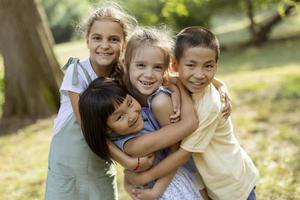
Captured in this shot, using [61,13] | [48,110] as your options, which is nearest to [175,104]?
[48,110]

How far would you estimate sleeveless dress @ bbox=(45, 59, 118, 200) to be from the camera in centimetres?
291

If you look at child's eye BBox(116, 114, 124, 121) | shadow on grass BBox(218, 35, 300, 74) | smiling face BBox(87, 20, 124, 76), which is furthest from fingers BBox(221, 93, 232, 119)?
shadow on grass BBox(218, 35, 300, 74)

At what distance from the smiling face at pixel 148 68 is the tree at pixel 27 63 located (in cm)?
630

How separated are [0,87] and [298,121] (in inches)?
228

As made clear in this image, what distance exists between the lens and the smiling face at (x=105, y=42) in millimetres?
2832

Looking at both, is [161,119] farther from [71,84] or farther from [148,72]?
[71,84]

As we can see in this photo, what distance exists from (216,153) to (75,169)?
2.84 feet

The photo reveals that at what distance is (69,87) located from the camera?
111 inches

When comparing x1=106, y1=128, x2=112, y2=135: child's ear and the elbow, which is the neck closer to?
x1=106, y1=128, x2=112, y2=135: child's ear

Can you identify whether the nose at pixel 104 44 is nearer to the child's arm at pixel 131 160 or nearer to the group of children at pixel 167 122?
the group of children at pixel 167 122

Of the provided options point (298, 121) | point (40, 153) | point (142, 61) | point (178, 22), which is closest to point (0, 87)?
point (40, 153)

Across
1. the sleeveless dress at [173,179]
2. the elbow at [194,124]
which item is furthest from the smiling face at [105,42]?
the elbow at [194,124]

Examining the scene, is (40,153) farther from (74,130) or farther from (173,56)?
(173,56)

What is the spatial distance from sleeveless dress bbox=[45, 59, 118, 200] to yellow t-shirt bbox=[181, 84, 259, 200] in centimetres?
69
